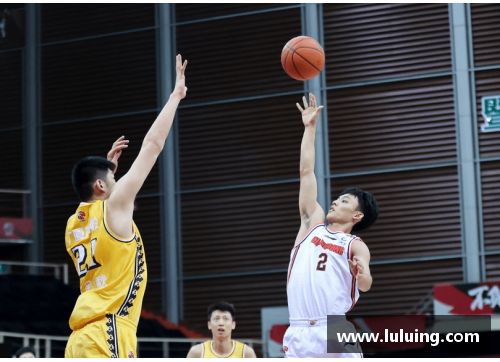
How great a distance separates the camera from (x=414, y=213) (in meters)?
15.9

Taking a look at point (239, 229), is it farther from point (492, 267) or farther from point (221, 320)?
point (221, 320)

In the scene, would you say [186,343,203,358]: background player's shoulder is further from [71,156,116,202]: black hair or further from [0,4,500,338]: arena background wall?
[0,4,500,338]: arena background wall

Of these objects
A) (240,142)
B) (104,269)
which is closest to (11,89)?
(240,142)

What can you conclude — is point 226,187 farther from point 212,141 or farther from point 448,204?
point 448,204

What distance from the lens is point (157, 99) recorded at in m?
17.7

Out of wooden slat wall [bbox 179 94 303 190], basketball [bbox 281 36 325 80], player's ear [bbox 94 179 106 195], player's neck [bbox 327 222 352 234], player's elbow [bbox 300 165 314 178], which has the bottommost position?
player's neck [bbox 327 222 352 234]

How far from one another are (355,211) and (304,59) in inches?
77.8

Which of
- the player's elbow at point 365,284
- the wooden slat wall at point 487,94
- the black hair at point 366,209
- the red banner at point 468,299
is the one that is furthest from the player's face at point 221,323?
the wooden slat wall at point 487,94

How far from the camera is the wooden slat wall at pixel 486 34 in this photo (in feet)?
51.8

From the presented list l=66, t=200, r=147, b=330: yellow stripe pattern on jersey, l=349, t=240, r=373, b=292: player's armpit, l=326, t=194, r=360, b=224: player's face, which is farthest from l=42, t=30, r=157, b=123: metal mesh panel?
l=66, t=200, r=147, b=330: yellow stripe pattern on jersey

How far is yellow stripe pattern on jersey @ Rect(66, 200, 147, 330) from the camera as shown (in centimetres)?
448

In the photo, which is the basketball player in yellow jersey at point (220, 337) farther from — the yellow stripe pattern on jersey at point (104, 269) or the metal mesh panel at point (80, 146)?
the metal mesh panel at point (80, 146)

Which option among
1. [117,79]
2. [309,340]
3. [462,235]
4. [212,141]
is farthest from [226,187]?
[309,340]

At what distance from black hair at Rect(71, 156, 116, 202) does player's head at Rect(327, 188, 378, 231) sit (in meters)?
1.70
